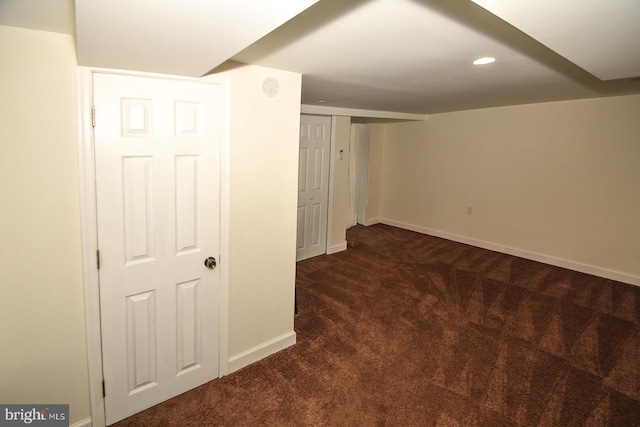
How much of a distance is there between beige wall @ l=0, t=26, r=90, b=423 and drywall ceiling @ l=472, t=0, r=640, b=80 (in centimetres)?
187

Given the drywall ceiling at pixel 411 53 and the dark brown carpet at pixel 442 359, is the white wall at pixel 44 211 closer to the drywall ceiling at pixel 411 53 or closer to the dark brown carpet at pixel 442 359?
the drywall ceiling at pixel 411 53

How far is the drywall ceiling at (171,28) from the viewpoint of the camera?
0.96m

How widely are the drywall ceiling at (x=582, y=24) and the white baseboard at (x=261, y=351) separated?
2499mm

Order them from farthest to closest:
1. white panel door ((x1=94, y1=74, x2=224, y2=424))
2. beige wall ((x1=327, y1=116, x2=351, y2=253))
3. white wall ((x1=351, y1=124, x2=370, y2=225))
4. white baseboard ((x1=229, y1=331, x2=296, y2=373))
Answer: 1. white wall ((x1=351, y1=124, x2=370, y2=225))
2. beige wall ((x1=327, y1=116, x2=351, y2=253))
3. white baseboard ((x1=229, y1=331, x2=296, y2=373))
4. white panel door ((x1=94, y1=74, x2=224, y2=424))

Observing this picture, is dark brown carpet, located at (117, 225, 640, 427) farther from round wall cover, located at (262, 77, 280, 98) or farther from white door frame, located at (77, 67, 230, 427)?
round wall cover, located at (262, 77, 280, 98)

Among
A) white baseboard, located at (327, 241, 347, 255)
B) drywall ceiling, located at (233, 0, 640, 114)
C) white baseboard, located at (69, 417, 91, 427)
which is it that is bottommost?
white baseboard, located at (69, 417, 91, 427)

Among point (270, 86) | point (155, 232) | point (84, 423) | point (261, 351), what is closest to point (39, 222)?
point (155, 232)

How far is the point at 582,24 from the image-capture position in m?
1.20

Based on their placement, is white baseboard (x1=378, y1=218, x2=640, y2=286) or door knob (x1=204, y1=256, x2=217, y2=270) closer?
door knob (x1=204, y1=256, x2=217, y2=270)

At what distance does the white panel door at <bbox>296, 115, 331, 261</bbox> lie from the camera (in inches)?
184

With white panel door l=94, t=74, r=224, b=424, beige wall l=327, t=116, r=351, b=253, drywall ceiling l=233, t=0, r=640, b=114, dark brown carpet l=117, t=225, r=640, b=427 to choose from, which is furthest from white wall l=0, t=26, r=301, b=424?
beige wall l=327, t=116, r=351, b=253

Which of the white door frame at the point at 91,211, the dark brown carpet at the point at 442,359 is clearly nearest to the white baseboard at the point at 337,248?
the dark brown carpet at the point at 442,359

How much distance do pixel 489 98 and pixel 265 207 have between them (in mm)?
3274

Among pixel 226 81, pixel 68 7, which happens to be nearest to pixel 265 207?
pixel 226 81
